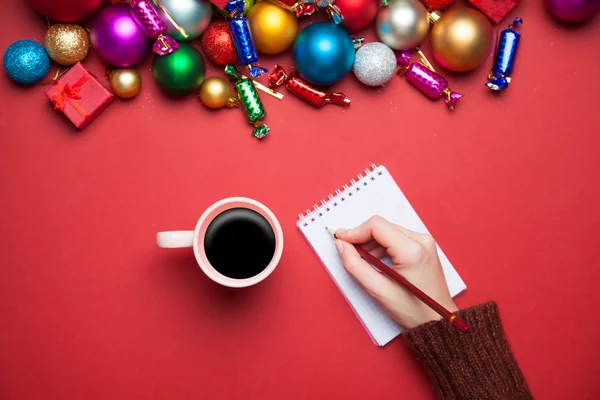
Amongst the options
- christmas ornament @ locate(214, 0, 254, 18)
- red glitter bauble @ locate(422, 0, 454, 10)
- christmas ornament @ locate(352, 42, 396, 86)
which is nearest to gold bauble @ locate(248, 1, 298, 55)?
christmas ornament @ locate(214, 0, 254, 18)

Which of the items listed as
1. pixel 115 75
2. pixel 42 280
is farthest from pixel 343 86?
pixel 42 280

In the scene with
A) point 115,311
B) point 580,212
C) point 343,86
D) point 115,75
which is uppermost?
point 115,75

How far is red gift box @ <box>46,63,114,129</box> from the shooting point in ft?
2.99

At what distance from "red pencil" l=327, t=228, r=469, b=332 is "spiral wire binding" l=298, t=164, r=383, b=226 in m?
0.10

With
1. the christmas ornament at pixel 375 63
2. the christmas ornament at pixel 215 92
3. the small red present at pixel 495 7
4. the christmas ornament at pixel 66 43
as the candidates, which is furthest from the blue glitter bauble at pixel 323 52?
the christmas ornament at pixel 66 43

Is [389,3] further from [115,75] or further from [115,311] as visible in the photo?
[115,311]

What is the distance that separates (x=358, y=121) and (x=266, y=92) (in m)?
0.17

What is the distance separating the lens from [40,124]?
0.94 m

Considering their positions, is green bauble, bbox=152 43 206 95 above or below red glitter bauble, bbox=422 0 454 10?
above

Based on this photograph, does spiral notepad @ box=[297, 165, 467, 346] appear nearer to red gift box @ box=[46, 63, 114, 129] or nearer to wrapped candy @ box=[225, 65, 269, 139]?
wrapped candy @ box=[225, 65, 269, 139]

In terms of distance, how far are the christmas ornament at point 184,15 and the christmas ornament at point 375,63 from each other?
0.86 ft

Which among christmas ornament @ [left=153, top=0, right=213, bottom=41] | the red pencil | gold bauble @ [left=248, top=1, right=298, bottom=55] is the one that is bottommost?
the red pencil

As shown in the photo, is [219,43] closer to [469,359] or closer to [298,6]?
[298,6]

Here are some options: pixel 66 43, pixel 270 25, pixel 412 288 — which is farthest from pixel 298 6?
pixel 412 288
